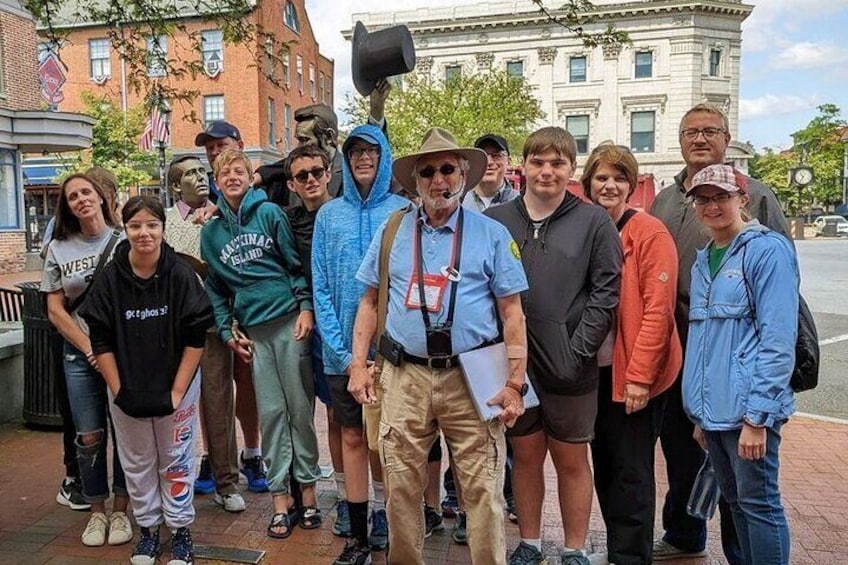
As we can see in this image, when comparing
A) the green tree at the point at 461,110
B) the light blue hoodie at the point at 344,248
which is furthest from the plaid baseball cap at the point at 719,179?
the green tree at the point at 461,110

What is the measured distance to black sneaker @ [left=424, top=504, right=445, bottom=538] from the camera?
12.8ft

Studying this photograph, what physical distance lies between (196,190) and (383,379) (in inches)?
79.2

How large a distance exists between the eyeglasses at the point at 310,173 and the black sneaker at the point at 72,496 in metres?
2.43


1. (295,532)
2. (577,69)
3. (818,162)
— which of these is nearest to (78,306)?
(295,532)

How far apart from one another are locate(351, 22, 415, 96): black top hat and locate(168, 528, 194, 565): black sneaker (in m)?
2.65

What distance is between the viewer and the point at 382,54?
12.4 ft

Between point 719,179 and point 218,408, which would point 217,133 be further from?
point 719,179

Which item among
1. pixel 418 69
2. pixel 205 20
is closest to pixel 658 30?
pixel 418 69

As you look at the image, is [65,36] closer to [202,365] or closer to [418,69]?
[202,365]

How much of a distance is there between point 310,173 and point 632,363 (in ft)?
6.45

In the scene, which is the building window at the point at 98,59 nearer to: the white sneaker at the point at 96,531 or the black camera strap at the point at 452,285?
the white sneaker at the point at 96,531

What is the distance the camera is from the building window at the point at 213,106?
33.0 m

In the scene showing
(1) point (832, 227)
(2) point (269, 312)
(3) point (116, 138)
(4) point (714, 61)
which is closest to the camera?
(2) point (269, 312)

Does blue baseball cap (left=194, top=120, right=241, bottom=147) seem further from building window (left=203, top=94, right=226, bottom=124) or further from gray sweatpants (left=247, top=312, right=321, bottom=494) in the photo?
building window (left=203, top=94, right=226, bottom=124)
